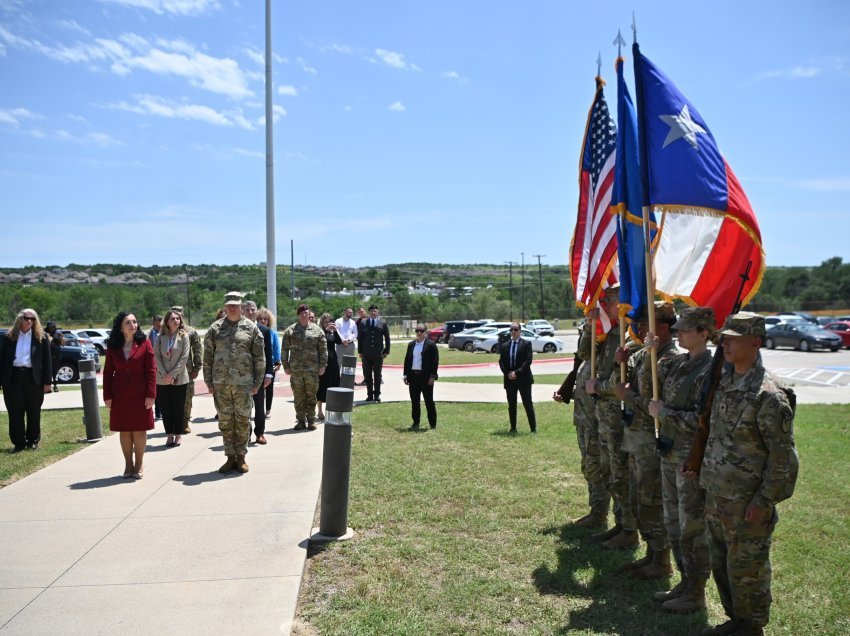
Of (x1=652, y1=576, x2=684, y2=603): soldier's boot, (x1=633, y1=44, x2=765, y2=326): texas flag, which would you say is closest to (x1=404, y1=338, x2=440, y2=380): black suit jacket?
(x1=633, y1=44, x2=765, y2=326): texas flag

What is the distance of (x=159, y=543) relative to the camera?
548 cm

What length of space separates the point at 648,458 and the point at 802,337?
1339 inches

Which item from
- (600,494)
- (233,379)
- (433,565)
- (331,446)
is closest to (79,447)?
(233,379)

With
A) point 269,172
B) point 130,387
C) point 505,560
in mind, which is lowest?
point 505,560

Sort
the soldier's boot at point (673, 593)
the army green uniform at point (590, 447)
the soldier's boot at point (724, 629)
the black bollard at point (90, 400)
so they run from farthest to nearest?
1. the black bollard at point (90, 400)
2. the army green uniform at point (590, 447)
3. the soldier's boot at point (673, 593)
4. the soldier's boot at point (724, 629)

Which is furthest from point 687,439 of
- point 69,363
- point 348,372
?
point 69,363

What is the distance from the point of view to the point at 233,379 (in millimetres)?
7770

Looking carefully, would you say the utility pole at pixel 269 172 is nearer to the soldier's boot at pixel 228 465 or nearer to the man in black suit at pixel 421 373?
the man in black suit at pixel 421 373

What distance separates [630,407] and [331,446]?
7.99 feet

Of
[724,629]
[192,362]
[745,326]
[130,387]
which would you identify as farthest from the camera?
[192,362]

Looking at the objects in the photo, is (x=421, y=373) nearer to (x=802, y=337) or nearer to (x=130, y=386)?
(x=130, y=386)

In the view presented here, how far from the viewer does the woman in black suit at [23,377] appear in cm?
940

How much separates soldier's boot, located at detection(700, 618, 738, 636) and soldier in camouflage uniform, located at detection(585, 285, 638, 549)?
5.06 feet

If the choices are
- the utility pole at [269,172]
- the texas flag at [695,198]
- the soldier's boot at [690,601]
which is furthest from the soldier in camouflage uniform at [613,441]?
the utility pole at [269,172]
